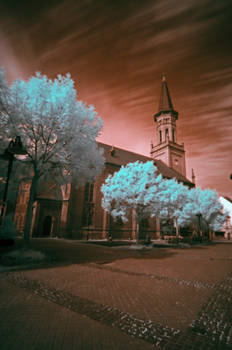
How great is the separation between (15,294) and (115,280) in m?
3.24

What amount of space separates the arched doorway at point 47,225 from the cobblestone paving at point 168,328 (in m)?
23.5

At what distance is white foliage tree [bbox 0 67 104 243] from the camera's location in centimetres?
1088

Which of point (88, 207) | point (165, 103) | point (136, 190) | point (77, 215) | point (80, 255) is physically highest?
point (165, 103)

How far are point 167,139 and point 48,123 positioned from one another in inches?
1802

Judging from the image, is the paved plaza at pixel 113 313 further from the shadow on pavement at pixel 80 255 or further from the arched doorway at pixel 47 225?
the arched doorway at pixel 47 225

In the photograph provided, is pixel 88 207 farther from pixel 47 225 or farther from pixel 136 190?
pixel 136 190

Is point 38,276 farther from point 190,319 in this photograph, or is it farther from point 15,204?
point 15,204

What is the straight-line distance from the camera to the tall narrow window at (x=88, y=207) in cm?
2856

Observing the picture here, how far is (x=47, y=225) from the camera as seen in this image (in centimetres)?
2727

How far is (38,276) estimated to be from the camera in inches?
266

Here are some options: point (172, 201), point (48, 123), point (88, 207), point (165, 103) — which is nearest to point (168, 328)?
point (48, 123)

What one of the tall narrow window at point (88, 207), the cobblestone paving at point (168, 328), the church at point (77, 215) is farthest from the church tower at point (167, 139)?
the cobblestone paving at point (168, 328)

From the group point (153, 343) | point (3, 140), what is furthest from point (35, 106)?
point (153, 343)


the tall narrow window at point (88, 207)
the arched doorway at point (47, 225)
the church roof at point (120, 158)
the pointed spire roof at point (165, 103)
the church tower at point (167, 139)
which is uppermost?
the pointed spire roof at point (165, 103)
